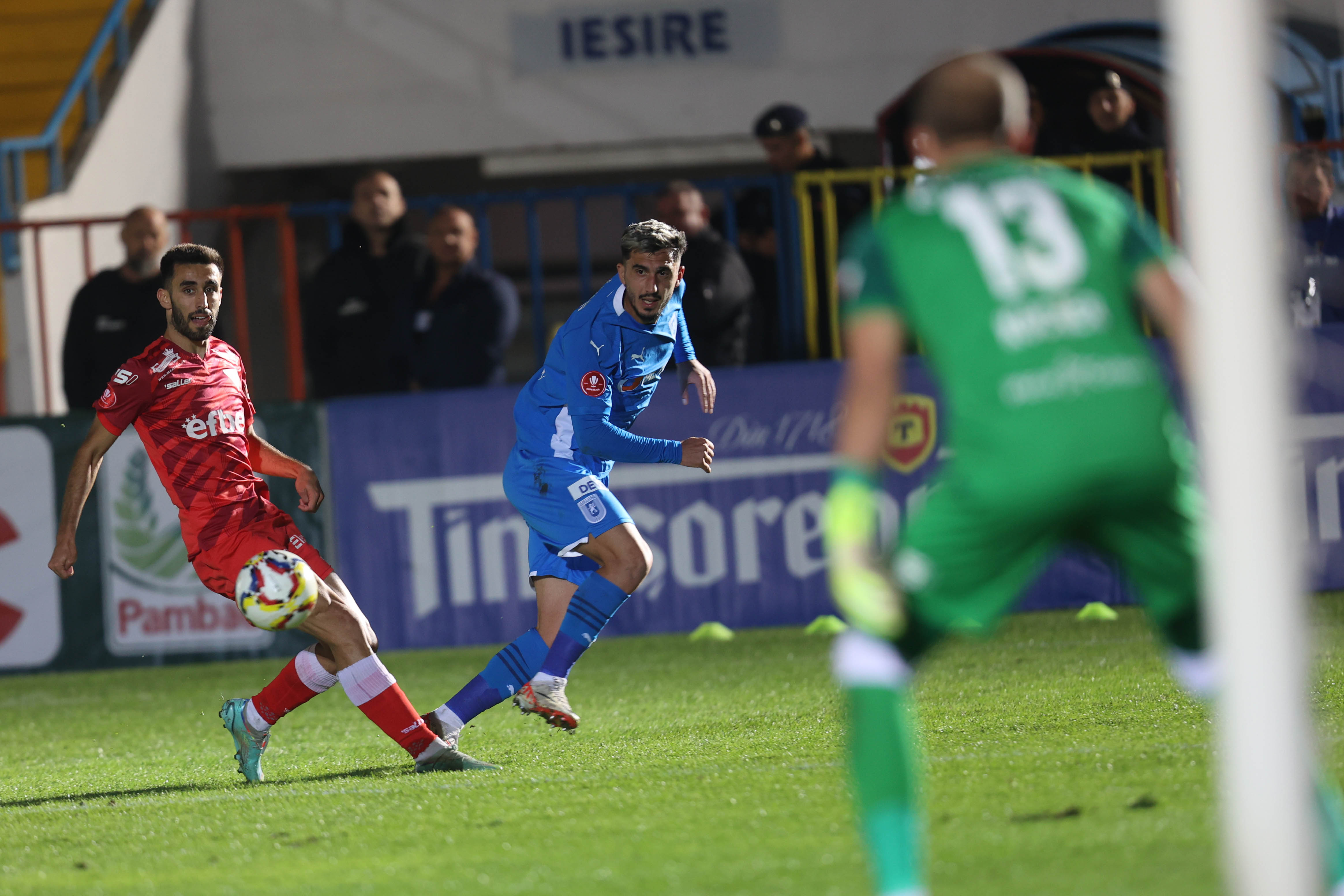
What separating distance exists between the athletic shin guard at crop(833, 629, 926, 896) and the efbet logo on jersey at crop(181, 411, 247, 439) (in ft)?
11.8

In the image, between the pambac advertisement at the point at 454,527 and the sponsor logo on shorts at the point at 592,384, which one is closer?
the sponsor logo on shorts at the point at 592,384

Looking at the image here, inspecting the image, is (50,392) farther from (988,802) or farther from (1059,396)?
(1059,396)

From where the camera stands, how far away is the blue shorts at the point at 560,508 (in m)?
7.03

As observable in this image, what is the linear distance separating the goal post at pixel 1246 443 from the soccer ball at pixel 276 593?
3.69 metres

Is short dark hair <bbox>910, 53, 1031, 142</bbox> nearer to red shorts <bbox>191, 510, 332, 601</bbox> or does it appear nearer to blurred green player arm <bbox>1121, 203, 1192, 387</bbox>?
blurred green player arm <bbox>1121, 203, 1192, 387</bbox>

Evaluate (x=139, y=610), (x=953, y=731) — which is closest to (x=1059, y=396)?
(x=953, y=731)

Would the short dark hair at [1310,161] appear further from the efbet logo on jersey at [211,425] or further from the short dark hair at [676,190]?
the efbet logo on jersey at [211,425]

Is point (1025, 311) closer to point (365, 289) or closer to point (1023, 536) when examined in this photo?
point (1023, 536)

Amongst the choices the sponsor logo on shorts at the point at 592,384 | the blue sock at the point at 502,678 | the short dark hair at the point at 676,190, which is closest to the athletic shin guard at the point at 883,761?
the blue sock at the point at 502,678

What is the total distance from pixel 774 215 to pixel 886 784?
26.5 feet

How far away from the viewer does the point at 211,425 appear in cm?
646

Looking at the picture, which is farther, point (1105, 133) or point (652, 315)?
point (1105, 133)

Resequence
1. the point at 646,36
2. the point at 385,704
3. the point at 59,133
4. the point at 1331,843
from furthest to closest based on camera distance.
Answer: the point at 646,36 < the point at 59,133 < the point at 385,704 < the point at 1331,843

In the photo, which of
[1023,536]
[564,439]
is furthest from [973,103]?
Answer: [564,439]
